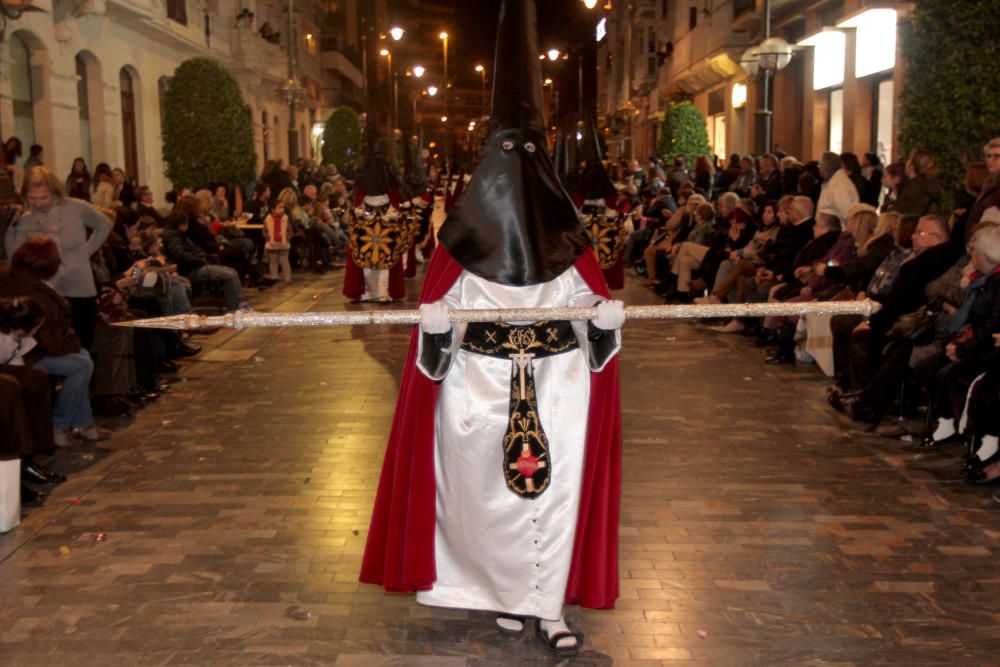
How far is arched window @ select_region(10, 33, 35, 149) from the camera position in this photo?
51.9ft

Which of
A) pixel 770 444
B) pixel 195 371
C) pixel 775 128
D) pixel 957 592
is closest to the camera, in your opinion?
pixel 957 592

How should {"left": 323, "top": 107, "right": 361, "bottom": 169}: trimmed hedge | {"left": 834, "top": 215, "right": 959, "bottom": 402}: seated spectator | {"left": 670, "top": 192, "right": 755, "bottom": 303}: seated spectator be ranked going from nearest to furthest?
{"left": 834, "top": 215, "right": 959, "bottom": 402}: seated spectator
{"left": 670, "top": 192, "right": 755, "bottom": 303}: seated spectator
{"left": 323, "top": 107, "right": 361, "bottom": 169}: trimmed hedge

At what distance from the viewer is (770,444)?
7.34 m

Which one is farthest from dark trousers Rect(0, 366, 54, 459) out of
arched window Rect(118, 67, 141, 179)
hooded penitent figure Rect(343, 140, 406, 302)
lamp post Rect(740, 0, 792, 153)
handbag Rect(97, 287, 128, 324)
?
arched window Rect(118, 67, 141, 179)

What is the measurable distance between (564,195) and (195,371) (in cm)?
663

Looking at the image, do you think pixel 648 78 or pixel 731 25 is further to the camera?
pixel 648 78

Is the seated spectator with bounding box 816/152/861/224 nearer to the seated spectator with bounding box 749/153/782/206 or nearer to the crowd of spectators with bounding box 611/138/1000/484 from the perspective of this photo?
the crowd of spectators with bounding box 611/138/1000/484

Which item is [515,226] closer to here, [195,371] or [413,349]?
[413,349]

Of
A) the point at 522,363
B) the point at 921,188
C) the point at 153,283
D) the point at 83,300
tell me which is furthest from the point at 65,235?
the point at 921,188

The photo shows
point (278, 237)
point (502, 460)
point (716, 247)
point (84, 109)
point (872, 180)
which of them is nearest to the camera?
point (502, 460)

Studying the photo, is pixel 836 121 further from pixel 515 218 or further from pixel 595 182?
pixel 515 218

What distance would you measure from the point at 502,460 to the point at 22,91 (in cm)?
1466

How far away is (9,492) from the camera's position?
5.55 metres

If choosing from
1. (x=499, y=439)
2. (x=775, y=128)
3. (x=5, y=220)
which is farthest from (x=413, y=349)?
(x=775, y=128)
